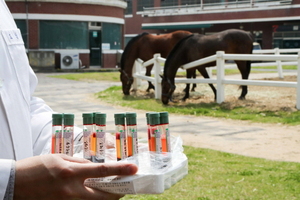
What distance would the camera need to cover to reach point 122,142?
1904 mm

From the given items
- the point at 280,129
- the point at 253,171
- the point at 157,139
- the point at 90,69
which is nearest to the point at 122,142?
the point at 157,139

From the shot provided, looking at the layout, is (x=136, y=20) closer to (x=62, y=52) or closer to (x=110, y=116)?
(x=62, y=52)

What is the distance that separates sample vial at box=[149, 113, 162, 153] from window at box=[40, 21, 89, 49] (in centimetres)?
2846

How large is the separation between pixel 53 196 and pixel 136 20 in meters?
54.1

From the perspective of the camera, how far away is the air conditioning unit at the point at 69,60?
2994 centimetres

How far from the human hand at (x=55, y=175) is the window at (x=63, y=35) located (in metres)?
28.8

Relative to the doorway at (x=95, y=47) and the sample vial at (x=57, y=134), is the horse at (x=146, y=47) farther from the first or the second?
the doorway at (x=95, y=47)

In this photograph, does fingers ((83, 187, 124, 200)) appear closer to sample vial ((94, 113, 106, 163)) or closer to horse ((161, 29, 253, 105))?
sample vial ((94, 113, 106, 163))

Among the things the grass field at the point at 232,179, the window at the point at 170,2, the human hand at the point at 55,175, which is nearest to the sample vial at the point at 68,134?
the human hand at the point at 55,175

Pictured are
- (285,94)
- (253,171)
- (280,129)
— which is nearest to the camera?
(253,171)

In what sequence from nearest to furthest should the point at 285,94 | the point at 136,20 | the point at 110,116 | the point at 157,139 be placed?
the point at 157,139 → the point at 110,116 → the point at 285,94 → the point at 136,20

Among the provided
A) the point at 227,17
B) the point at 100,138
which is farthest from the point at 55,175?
the point at 227,17

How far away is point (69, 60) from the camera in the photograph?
30062mm

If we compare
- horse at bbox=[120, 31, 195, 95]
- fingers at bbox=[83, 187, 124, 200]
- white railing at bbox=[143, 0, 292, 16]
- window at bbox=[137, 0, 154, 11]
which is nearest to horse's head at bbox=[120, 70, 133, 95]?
horse at bbox=[120, 31, 195, 95]
